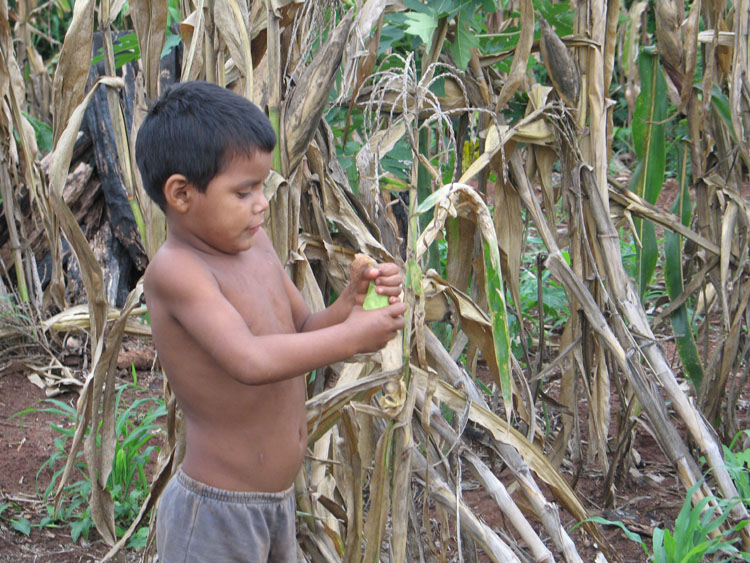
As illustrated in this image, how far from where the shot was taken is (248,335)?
3.51 ft

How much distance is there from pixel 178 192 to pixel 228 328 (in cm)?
20

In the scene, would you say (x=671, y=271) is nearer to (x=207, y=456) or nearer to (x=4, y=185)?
(x=207, y=456)

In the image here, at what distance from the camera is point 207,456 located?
1.19 metres

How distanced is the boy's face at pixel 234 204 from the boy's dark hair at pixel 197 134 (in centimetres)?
1

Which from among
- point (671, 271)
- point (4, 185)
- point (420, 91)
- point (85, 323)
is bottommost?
point (85, 323)

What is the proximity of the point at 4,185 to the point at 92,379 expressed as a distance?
145cm

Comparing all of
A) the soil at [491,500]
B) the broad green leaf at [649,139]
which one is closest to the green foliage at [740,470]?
the soil at [491,500]

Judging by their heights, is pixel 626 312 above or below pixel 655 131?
below

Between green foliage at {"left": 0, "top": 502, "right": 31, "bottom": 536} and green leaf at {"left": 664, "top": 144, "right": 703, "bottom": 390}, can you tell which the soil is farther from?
green leaf at {"left": 664, "top": 144, "right": 703, "bottom": 390}

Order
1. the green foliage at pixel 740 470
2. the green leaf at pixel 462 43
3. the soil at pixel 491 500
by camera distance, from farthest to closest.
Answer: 1. the soil at pixel 491 500
2. the green foliage at pixel 740 470
3. the green leaf at pixel 462 43

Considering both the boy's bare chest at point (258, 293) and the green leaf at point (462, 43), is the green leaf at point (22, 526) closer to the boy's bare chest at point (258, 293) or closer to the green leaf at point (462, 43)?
the boy's bare chest at point (258, 293)

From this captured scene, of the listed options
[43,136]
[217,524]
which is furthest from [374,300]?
[43,136]

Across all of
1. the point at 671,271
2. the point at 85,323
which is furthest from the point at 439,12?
the point at 85,323

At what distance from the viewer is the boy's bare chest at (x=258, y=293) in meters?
1.15
